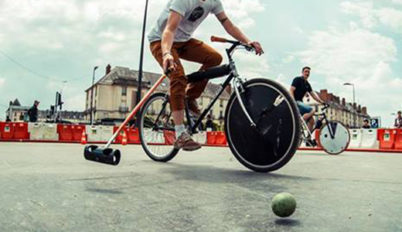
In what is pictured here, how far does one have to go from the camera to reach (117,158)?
11.4 ft

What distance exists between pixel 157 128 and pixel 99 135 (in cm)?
1480

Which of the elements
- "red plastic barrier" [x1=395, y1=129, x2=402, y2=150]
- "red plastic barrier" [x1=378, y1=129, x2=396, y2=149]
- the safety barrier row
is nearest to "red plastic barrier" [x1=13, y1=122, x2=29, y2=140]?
the safety barrier row

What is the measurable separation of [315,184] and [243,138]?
1009mm

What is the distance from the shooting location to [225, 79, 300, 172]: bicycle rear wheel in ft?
10.9

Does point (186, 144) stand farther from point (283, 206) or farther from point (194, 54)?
point (283, 206)

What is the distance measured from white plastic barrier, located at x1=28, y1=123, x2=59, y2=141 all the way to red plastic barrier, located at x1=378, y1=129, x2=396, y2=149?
47.8ft

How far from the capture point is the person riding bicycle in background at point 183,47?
368 cm

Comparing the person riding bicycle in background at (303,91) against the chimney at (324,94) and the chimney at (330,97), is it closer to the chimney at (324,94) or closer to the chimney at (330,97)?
the chimney at (324,94)

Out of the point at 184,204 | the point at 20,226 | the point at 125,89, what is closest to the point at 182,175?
the point at 184,204

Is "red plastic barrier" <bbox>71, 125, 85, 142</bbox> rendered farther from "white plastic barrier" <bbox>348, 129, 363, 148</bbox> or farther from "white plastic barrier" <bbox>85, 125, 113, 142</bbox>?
"white plastic barrier" <bbox>348, 129, 363, 148</bbox>

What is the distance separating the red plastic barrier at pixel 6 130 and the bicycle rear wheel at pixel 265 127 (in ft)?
50.1

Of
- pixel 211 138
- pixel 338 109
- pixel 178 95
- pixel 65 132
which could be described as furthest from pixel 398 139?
pixel 338 109

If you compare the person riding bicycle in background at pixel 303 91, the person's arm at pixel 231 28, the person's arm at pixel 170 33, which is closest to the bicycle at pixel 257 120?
the person's arm at pixel 231 28

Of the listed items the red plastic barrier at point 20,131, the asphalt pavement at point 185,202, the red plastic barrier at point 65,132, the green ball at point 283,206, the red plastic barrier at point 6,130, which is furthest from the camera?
the red plastic barrier at point 65,132
